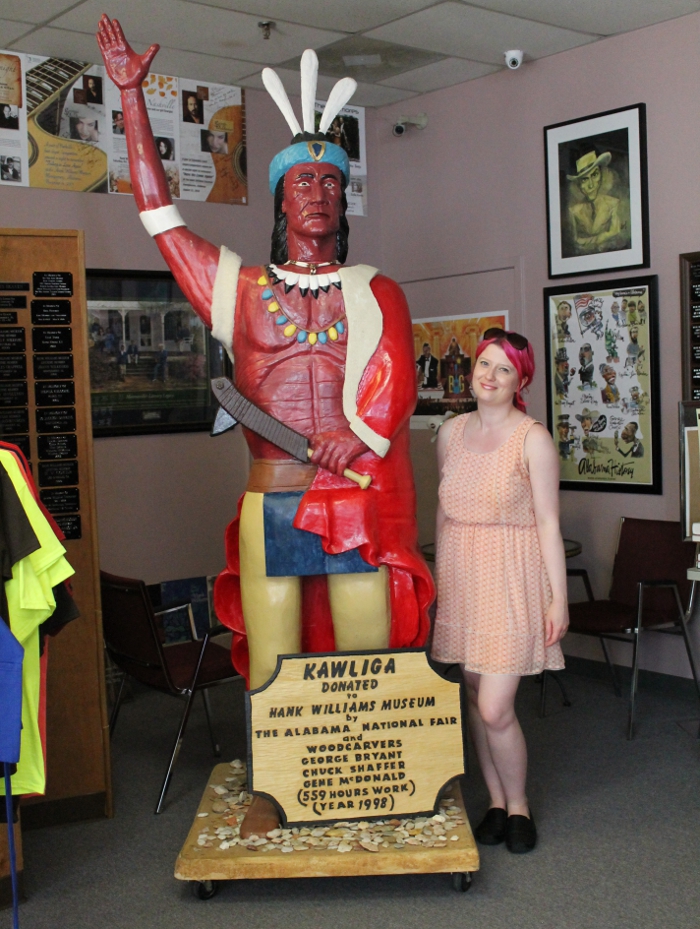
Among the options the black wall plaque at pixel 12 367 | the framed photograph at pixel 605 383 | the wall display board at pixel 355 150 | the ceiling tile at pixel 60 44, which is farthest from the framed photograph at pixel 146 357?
the framed photograph at pixel 605 383

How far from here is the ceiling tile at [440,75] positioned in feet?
15.9

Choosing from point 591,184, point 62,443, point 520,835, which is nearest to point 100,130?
point 62,443

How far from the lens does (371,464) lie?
3.03 m

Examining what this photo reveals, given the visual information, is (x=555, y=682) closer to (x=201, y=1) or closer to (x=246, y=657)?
(x=246, y=657)

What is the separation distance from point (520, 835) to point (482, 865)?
0.51 feet

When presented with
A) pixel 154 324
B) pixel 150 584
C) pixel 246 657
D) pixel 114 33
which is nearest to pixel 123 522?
pixel 150 584

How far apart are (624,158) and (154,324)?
2.25 m

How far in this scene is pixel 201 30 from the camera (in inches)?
168

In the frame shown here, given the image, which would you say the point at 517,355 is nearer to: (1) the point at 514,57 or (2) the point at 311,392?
(2) the point at 311,392

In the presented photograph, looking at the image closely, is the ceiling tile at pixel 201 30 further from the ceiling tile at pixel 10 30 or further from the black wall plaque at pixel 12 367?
the black wall plaque at pixel 12 367

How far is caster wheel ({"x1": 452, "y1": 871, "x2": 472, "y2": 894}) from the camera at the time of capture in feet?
9.53

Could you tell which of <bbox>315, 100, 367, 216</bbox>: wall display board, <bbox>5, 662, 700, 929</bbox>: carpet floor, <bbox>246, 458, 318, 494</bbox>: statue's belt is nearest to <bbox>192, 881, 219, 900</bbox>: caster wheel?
<bbox>5, 662, 700, 929</bbox>: carpet floor

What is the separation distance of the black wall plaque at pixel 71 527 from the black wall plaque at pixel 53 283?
74 cm

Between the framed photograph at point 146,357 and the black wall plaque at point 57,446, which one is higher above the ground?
the framed photograph at point 146,357
